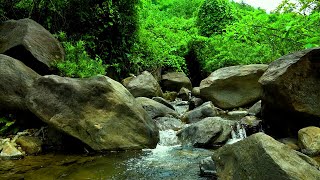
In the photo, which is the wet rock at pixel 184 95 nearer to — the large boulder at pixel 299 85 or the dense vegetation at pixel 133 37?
the dense vegetation at pixel 133 37

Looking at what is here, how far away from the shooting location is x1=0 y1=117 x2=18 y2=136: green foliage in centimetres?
739

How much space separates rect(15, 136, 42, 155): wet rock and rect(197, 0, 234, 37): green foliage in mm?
17946

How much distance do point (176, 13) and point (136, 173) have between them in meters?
30.9

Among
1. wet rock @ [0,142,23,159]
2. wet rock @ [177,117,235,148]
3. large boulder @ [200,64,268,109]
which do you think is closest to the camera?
wet rock @ [0,142,23,159]

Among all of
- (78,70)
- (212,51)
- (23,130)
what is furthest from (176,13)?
(23,130)

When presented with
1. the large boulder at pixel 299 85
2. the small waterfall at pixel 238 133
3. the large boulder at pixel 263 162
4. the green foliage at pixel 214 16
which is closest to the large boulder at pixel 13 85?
the small waterfall at pixel 238 133

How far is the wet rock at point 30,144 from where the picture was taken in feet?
22.4

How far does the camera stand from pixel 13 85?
24.0 ft

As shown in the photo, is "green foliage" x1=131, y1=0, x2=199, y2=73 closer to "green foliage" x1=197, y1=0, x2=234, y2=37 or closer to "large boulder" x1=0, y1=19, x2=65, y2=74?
"green foliage" x1=197, y1=0, x2=234, y2=37

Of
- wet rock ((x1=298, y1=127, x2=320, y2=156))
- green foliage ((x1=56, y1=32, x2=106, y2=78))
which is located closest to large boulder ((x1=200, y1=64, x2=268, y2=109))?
green foliage ((x1=56, y1=32, x2=106, y2=78))

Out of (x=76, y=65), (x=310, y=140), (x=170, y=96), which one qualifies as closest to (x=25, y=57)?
(x=76, y=65)

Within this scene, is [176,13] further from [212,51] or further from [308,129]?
[308,129]

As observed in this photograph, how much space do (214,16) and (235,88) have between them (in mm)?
12741

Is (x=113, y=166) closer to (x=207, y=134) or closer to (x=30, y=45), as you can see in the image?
(x=207, y=134)
